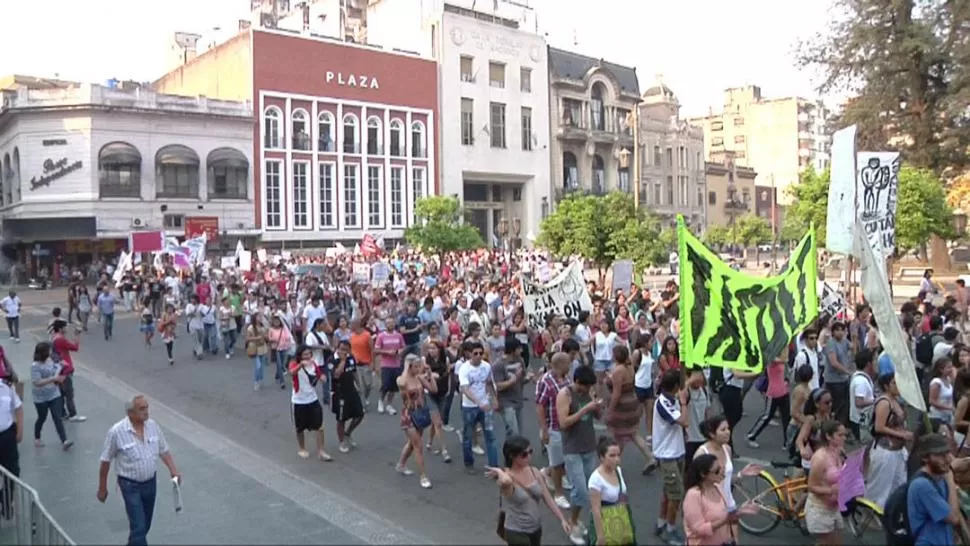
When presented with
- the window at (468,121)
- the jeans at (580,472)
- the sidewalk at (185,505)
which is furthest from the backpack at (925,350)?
the window at (468,121)

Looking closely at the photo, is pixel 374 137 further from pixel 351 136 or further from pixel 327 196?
pixel 327 196

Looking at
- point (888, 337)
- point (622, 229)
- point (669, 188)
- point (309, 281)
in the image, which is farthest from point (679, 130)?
point (888, 337)

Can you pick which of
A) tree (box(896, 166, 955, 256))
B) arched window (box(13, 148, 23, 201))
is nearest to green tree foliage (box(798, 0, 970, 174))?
tree (box(896, 166, 955, 256))

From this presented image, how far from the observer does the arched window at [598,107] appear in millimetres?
65500

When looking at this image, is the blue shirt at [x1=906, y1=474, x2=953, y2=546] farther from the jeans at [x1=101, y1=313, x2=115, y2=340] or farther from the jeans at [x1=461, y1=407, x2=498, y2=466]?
the jeans at [x1=101, y1=313, x2=115, y2=340]

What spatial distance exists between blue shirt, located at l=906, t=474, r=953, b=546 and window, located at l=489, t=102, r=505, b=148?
5511cm

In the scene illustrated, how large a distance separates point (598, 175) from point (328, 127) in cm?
2444

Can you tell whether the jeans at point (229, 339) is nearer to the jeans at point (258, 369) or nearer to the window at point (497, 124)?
the jeans at point (258, 369)

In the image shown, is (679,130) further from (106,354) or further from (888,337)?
(888,337)

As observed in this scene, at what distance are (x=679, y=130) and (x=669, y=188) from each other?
486cm

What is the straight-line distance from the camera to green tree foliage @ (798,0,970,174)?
3419cm

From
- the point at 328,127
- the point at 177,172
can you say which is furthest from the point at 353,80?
the point at 177,172

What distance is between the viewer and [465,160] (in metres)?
57.7

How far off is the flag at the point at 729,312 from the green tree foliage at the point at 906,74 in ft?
101
